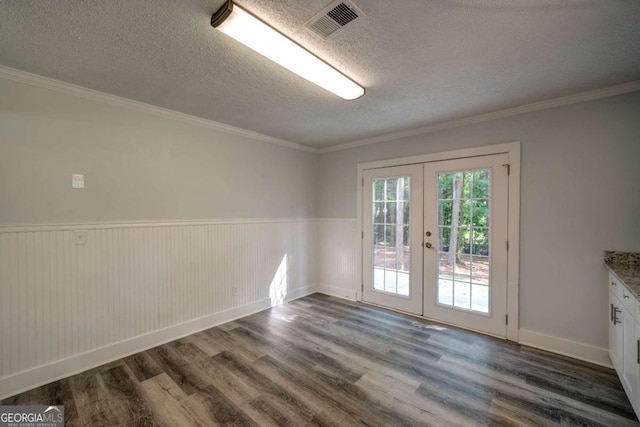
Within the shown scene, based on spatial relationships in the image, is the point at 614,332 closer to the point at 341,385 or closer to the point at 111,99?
the point at 341,385

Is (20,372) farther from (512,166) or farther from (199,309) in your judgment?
(512,166)

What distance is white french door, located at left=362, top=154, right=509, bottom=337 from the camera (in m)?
3.07

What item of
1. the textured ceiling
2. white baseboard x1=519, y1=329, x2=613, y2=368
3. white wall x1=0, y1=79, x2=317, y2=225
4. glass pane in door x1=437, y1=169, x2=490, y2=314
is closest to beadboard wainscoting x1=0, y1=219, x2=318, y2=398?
white wall x1=0, y1=79, x2=317, y2=225

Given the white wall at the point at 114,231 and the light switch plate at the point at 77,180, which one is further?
the light switch plate at the point at 77,180

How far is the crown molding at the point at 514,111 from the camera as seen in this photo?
2424 mm

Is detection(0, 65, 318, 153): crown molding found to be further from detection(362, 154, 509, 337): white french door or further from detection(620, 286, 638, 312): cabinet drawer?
detection(620, 286, 638, 312): cabinet drawer

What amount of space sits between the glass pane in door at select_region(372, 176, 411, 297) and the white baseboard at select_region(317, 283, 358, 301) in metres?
0.43

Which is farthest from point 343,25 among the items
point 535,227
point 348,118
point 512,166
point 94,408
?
point 94,408

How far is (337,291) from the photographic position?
455 cm

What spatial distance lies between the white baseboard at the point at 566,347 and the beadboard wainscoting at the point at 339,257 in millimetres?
2152

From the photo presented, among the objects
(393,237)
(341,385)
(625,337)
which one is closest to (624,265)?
(625,337)

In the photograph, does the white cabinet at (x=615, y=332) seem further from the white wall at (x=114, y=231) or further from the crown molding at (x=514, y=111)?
the white wall at (x=114, y=231)

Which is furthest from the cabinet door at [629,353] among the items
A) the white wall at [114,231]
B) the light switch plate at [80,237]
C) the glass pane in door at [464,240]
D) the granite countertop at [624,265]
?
the light switch plate at [80,237]

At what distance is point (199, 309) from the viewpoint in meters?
3.27
